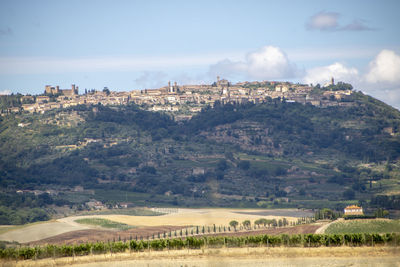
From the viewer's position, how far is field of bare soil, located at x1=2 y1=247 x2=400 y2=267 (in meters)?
60.0

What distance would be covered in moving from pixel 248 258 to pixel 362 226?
37522 millimetres

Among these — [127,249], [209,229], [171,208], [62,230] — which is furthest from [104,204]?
[127,249]

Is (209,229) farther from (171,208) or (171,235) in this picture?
(171,208)

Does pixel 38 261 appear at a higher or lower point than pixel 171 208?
A: higher

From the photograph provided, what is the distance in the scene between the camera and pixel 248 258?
63.5m

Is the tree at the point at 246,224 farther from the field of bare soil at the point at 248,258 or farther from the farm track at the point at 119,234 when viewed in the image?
the field of bare soil at the point at 248,258

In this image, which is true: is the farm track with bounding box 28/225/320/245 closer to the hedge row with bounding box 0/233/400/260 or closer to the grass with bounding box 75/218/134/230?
the grass with bounding box 75/218/134/230

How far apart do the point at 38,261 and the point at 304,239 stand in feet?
91.8

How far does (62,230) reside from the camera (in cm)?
12838

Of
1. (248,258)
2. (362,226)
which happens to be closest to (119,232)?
(362,226)

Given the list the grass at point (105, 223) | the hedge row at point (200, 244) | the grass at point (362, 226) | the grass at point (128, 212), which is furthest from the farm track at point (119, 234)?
the grass at point (128, 212)

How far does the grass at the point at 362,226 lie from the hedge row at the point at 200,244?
56.3ft

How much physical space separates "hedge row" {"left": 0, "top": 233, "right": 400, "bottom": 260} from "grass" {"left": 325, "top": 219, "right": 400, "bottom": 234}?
1716 cm

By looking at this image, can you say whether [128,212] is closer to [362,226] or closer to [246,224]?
[246,224]
